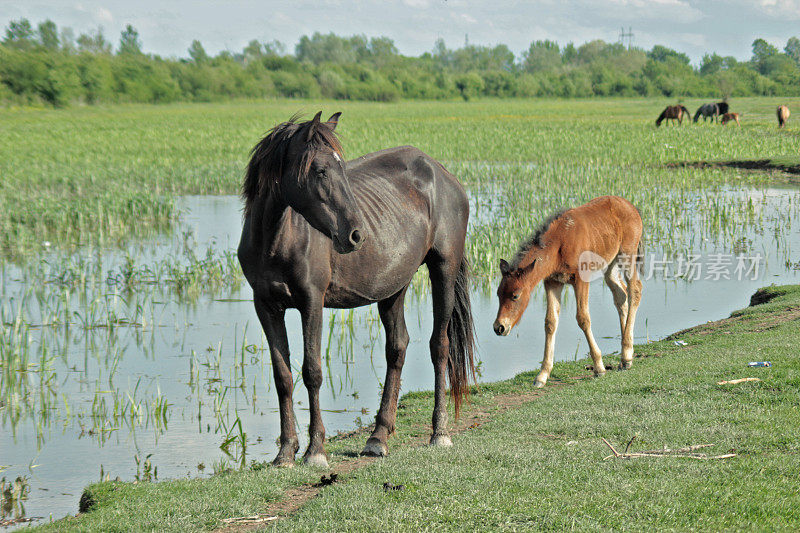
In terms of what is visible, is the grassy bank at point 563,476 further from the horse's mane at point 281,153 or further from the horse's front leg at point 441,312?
the horse's mane at point 281,153

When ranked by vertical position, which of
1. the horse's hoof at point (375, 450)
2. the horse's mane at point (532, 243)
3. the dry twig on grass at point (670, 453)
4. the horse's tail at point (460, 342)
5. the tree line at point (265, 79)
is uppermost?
the tree line at point (265, 79)

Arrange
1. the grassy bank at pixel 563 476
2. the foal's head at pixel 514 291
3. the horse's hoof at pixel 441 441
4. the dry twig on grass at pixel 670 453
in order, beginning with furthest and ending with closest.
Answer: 1. the foal's head at pixel 514 291
2. the horse's hoof at pixel 441 441
3. the dry twig on grass at pixel 670 453
4. the grassy bank at pixel 563 476

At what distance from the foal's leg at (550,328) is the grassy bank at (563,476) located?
50 centimetres

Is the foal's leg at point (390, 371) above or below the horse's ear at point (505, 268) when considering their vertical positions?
below

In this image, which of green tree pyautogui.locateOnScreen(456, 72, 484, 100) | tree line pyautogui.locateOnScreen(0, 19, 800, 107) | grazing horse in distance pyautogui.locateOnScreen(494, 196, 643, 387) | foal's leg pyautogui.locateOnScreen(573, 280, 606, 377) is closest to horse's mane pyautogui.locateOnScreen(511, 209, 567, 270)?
grazing horse in distance pyautogui.locateOnScreen(494, 196, 643, 387)

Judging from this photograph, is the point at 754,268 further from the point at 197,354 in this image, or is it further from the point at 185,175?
the point at 185,175

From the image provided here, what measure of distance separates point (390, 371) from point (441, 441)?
25.6 inches

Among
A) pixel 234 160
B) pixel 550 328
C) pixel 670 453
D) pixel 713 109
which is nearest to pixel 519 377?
pixel 550 328

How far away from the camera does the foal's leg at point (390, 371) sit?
222 inches

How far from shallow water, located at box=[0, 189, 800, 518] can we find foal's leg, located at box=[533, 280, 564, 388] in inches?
42.3

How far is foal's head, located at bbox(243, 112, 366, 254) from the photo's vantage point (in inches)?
184

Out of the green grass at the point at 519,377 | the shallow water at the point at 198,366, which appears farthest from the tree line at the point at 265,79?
the shallow water at the point at 198,366

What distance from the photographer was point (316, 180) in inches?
185

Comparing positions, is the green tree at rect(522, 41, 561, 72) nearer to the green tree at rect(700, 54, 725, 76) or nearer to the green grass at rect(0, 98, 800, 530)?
the green tree at rect(700, 54, 725, 76)
